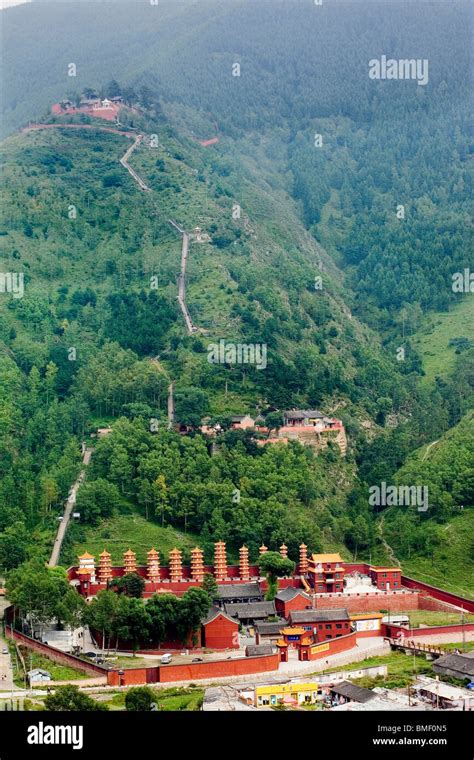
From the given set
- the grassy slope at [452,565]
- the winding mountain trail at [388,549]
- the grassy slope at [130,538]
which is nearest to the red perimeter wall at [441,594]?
the grassy slope at [452,565]

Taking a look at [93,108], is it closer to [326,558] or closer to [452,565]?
[452,565]

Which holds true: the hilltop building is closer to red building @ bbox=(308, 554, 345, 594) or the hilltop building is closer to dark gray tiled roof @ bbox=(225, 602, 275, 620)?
red building @ bbox=(308, 554, 345, 594)

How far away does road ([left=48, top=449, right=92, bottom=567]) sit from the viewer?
219 ft

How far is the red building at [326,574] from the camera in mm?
65062

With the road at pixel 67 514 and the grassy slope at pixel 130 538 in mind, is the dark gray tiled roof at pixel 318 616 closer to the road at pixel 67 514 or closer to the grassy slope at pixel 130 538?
the grassy slope at pixel 130 538

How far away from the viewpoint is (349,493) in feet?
261

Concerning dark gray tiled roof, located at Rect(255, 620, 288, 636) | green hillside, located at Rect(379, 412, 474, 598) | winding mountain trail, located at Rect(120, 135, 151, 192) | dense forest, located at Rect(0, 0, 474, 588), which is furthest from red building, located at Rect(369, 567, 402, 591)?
winding mountain trail, located at Rect(120, 135, 151, 192)

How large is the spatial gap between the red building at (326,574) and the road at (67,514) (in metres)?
11.8

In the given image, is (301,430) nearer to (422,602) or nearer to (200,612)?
(422,602)

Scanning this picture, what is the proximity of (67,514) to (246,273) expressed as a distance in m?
29.6

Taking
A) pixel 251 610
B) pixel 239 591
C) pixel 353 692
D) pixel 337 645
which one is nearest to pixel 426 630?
pixel 337 645

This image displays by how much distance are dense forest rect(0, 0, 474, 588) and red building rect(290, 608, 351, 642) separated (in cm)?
850

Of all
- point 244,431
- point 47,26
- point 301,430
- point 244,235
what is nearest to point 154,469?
point 244,431

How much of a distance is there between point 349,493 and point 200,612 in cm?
2355
